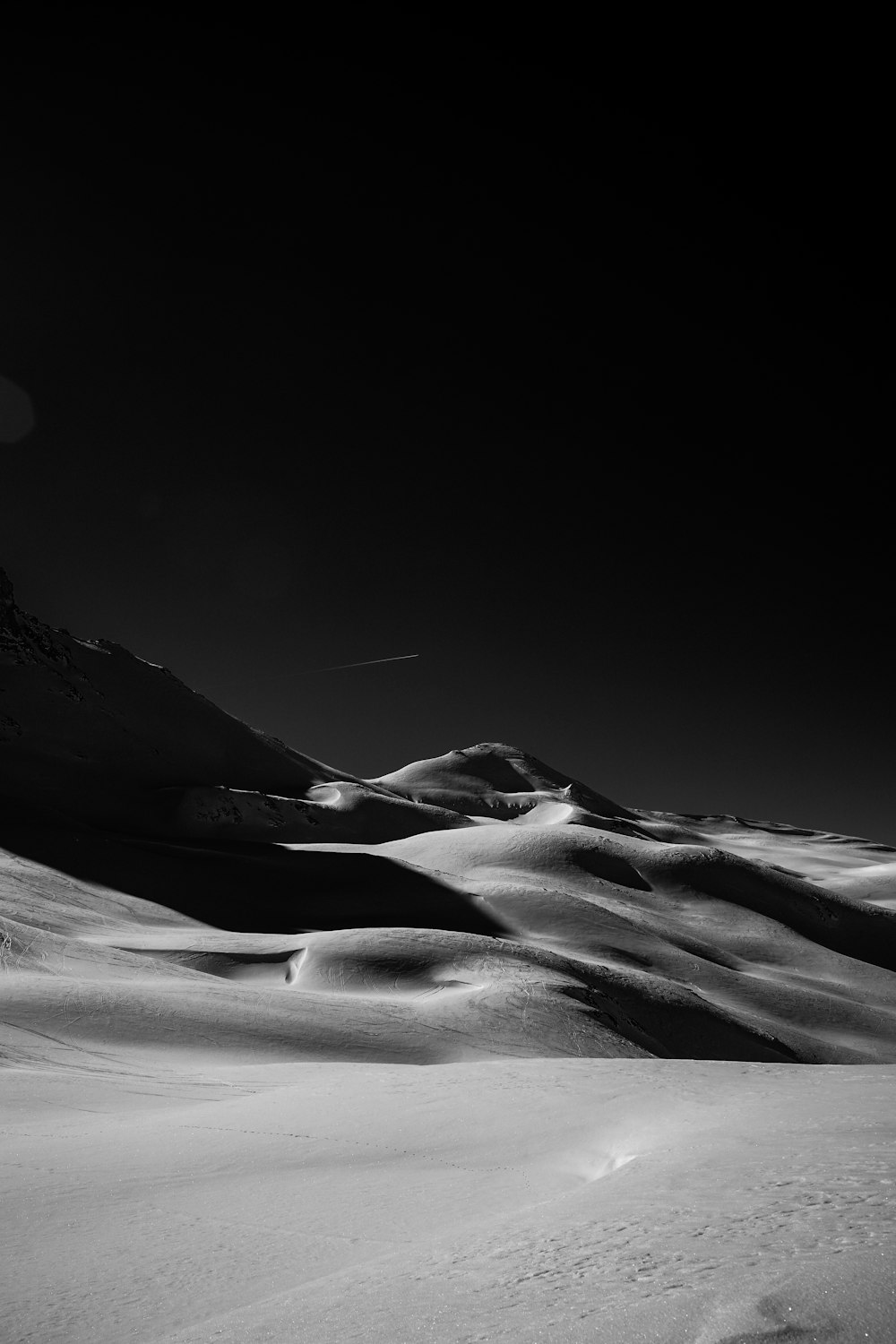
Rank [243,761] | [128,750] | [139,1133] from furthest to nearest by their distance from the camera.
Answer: [243,761] → [128,750] → [139,1133]

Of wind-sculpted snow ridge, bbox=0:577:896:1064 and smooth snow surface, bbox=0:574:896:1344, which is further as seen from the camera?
wind-sculpted snow ridge, bbox=0:577:896:1064

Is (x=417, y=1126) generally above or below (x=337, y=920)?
below

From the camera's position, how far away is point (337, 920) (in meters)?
42.3

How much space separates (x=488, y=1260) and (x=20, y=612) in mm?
115019

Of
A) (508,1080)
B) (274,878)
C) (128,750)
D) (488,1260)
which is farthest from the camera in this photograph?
(128,750)

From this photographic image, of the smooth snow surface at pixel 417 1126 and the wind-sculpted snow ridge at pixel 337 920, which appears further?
the wind-sculpted snow ridge at pixel 337 920

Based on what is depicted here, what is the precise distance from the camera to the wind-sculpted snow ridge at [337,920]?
18312mm

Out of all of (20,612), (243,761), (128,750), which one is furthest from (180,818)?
(20,612)

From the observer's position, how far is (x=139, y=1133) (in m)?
7.18

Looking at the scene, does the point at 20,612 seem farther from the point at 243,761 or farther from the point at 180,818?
the point at 180,818

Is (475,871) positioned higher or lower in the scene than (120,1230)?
higher

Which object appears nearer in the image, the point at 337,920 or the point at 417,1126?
the point at 417,1126

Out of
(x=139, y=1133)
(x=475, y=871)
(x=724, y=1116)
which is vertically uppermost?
(x=475, y=871)

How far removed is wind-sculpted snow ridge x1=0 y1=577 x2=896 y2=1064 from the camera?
18.3 meters
